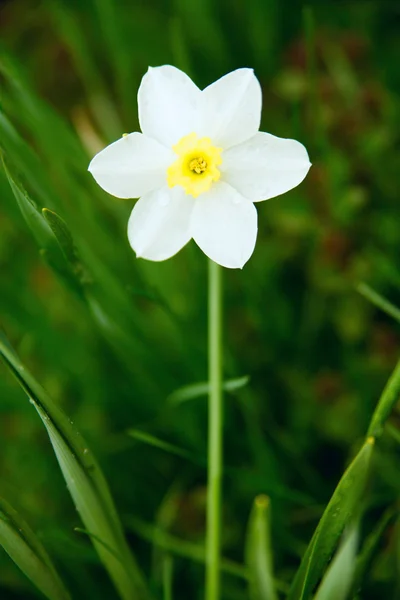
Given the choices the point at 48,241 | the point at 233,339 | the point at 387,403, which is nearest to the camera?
the point at 387,403

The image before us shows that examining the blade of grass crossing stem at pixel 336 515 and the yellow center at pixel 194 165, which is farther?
the yellow center at pixel 194 165

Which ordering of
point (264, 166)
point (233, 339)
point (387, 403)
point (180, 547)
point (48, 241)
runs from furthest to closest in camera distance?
point (233, 339), point (180, 547), point (48, 241), point (264, 166), point (387, 403)

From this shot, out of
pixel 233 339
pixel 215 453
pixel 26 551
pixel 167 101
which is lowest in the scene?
pixel 26 551

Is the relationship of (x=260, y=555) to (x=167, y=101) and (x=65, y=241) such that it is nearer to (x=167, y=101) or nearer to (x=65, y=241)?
(x=65, y=241)

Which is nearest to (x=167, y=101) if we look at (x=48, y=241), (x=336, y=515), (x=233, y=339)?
(x=48, y=241)

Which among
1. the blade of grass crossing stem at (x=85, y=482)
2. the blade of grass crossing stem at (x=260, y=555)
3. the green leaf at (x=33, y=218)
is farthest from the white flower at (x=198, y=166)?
the blade of grass crossing stem at (x=260, y=555)

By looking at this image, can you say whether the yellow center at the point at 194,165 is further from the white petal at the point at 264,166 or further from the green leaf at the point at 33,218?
the green leaf at the point at 33,218
